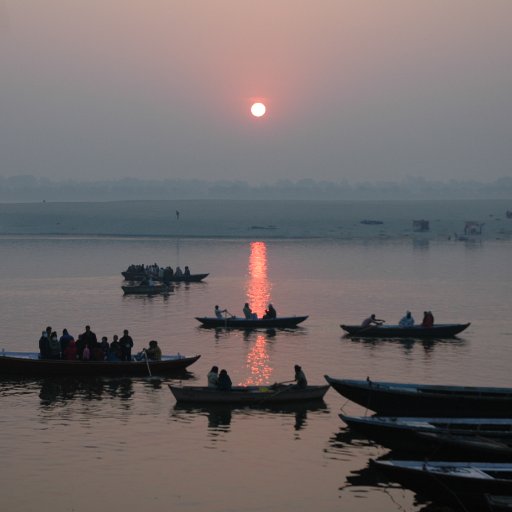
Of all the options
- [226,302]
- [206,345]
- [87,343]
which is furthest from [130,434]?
[226,302]

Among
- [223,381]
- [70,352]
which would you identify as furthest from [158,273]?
[223,381]

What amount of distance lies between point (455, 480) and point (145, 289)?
60.5 m

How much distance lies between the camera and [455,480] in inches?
1041

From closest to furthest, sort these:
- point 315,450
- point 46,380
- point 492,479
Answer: point 492,479 < point 315,450 < point 46,380

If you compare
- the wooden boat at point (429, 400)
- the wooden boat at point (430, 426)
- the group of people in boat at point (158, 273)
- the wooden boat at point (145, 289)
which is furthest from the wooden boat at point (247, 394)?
the group of people in boat at point (158, 273)

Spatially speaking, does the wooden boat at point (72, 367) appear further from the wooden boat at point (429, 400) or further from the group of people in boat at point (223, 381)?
the wooden boat at point (429, 400)

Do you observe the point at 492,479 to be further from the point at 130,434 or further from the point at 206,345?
the point at 206,345

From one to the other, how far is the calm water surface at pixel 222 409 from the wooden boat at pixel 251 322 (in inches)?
38.7

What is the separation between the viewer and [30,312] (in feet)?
245

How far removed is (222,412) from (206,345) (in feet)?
62.2

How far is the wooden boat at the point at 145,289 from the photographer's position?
8525 cm

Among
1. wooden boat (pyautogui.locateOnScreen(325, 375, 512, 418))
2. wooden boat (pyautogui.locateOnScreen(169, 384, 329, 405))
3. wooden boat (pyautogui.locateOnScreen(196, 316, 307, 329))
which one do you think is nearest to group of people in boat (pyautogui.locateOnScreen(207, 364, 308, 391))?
wooden boat (pyautogui.locateOnScreen(169, 384, 329, 405))

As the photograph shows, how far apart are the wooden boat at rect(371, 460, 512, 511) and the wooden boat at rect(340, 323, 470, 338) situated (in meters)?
29.8

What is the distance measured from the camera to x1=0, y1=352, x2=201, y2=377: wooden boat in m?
43.2
